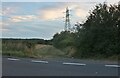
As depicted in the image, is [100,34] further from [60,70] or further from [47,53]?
[60,70]

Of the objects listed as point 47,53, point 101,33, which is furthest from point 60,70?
point 47,53

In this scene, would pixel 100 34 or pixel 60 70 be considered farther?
pixel 100 34

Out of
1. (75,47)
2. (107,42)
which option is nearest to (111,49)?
(107,42)

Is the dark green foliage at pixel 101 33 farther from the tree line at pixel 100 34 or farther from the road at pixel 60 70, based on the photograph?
the road at pixel 60 70

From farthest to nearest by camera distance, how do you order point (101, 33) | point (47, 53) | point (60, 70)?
point (47, 53) < point (101, 33) < point (60, 70)

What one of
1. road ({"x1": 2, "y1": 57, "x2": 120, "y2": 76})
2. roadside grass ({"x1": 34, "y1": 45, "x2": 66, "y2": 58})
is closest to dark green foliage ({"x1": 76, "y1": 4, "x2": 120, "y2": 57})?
roadside grass ({"x1": 34, "y1": 45, "x2": 66, "y2": 58})

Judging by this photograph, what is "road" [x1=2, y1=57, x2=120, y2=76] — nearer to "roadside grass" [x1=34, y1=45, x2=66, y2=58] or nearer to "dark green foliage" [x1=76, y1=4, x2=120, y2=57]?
"dark green foliage" [x1=76, y1=4, x2=120, y2=57]

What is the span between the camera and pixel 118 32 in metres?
24.1

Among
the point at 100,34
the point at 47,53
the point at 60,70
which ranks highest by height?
the point at 100,34

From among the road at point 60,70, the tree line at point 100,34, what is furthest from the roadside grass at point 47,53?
the road at point 60,70

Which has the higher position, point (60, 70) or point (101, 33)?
point (101, 33)

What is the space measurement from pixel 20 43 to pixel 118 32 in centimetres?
1105

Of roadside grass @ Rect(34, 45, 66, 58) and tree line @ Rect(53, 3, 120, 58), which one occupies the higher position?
tree line @ Rect(53, 3, 120, 58)

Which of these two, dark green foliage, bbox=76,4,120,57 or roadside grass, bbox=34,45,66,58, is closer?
dark green foliage, bbox=76,4,120,57
